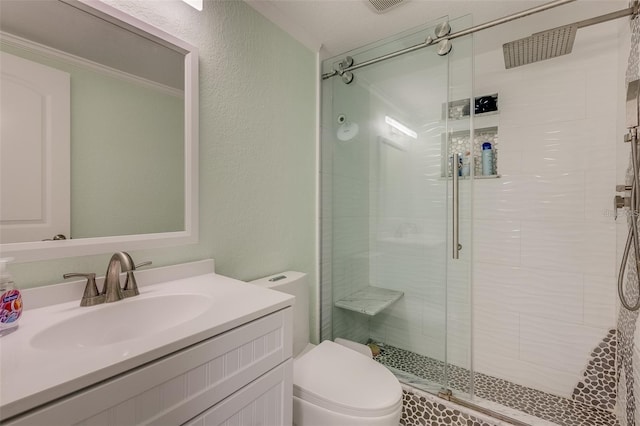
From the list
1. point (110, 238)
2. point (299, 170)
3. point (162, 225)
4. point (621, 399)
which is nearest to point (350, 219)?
point (299, 170)

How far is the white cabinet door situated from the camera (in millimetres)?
805

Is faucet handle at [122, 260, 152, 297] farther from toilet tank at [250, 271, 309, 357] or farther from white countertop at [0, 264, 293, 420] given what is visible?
toilet tank at [250, 271, 309, 357]

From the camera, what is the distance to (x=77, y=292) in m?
0.89

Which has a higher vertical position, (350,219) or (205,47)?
(205,47)

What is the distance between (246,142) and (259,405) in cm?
111

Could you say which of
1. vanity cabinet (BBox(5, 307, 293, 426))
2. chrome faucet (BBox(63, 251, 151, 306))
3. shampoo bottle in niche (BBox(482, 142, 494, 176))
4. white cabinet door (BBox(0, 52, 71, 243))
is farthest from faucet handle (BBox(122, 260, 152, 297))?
shampoo bottle in niche (BBox(482, 142, 494, 176))

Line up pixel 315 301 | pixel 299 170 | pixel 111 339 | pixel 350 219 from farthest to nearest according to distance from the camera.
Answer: pixel 350 219 → pixel 315 301 → pixel 299 170 → pixel 111 339

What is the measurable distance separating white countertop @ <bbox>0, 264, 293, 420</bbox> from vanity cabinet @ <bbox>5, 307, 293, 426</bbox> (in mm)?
20

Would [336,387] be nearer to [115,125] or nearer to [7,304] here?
[7,304]

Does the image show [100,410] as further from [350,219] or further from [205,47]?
[350,219]

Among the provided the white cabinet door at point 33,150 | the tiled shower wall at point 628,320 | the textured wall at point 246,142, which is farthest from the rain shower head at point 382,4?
the white cabinet door at point 33,150

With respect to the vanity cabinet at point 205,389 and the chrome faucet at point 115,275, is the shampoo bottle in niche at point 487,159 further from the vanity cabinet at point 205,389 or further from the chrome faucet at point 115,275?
the chrome faucet at point 115,275

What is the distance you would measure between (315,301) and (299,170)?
34.5 inches

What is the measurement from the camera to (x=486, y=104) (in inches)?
74.2
